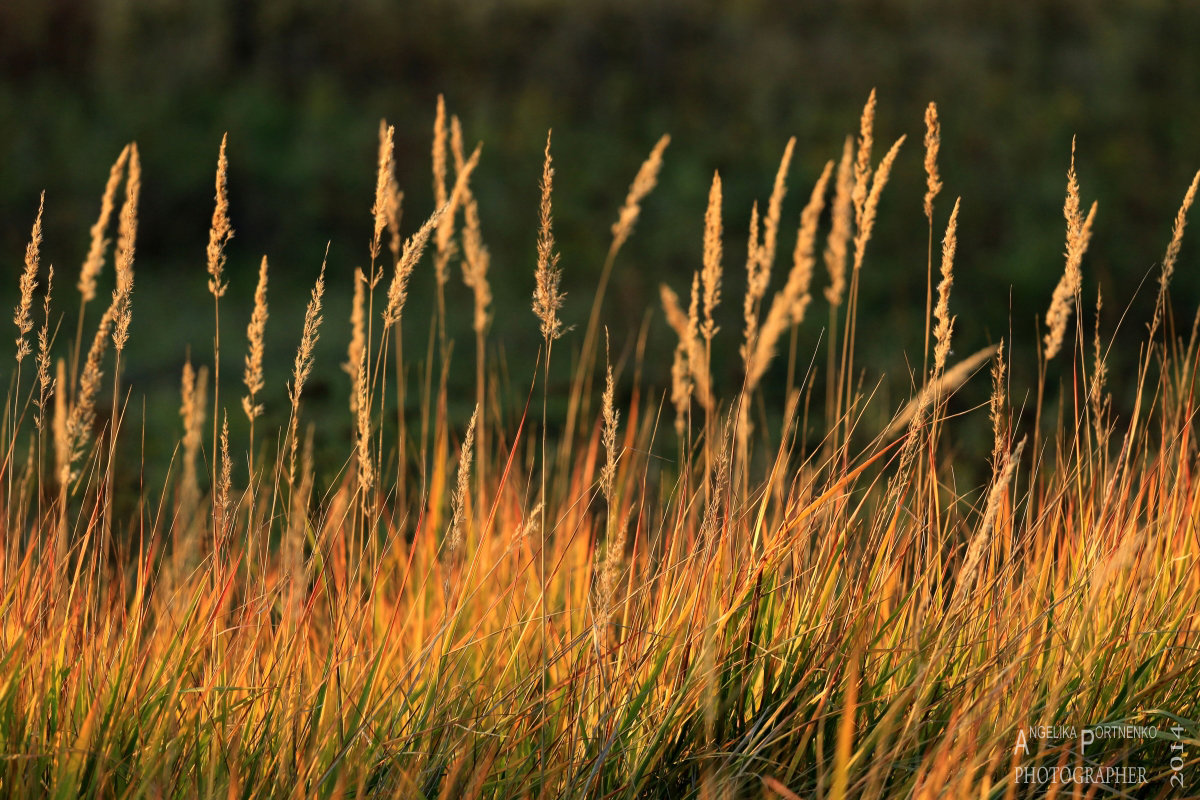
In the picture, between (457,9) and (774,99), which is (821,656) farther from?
(457,9)

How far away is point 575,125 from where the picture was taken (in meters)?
8.26

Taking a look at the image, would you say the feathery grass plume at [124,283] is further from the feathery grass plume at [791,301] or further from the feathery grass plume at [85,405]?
the feathery grass plume at [791,301]

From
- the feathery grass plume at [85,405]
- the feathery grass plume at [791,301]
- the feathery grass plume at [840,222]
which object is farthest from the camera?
the feathery grass plume at [840,222]

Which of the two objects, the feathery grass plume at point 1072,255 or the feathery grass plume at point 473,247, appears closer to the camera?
the feathery grass plume at point 1072,255

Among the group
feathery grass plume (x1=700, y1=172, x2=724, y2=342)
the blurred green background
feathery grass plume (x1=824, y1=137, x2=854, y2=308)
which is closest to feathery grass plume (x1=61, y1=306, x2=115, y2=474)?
feathery grass plume (x1=700, y1=172, x2=724, y2=342)

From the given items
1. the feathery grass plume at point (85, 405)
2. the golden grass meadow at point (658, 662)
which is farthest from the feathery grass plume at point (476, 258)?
the feathery grass plume at point (85, 405)

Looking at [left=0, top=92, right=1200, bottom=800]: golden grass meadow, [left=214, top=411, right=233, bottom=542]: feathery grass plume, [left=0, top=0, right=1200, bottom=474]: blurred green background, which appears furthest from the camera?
[left=0, top=0, right=1200, bottom=474]: blurred green background

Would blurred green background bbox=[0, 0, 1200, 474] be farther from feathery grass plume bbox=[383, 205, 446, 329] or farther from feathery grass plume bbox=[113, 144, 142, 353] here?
feathery grass plume bbox=[383, 205, 446, 329]

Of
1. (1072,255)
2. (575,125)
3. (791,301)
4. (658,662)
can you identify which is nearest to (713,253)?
(791,301)

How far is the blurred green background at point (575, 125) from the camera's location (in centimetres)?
699

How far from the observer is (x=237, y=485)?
4656mm

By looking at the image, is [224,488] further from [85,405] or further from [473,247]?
[473,247]

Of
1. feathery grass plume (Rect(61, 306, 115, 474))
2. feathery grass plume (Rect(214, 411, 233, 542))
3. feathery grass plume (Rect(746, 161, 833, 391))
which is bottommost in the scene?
feathery grass plume (Rect(214, 411, 233, 542))

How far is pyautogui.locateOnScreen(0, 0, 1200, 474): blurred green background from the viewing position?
6992mm
